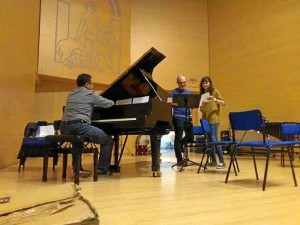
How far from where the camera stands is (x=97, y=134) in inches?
140

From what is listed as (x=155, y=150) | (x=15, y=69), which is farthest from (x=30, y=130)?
(x=155, y=150)

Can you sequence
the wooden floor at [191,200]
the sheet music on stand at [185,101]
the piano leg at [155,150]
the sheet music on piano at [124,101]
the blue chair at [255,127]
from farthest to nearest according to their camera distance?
the sheet music on stand at [185,101]
the sheet music on piano at [124,101]
the piano leg at [155,150]
the blue chair at [255,127]
the wooden floor at [191,200]

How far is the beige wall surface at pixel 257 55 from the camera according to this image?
769 centimetres

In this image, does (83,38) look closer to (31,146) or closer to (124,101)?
(31,146)

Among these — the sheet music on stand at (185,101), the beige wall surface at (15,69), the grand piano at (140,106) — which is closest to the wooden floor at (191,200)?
the grand piano at (140,106)

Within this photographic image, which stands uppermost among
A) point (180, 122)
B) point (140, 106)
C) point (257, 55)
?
point (257, 55)

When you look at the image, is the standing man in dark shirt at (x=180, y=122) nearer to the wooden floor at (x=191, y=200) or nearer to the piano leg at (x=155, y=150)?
the piano leg at (x=155, y=150)

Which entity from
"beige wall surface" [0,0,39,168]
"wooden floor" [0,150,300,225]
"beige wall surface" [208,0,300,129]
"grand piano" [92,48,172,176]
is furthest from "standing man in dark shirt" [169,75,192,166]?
"beige wall surface" [208,0,300,129]

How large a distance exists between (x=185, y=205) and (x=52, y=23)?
6.56 meters

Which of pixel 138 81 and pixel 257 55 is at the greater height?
pixel 257 55

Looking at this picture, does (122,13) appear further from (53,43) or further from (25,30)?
(25,30)

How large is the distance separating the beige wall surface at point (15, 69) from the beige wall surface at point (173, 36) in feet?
12.4

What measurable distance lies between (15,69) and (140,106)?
2942 millimetres

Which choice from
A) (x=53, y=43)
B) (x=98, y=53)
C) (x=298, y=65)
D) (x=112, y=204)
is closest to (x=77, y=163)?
(x=112, y=204)
